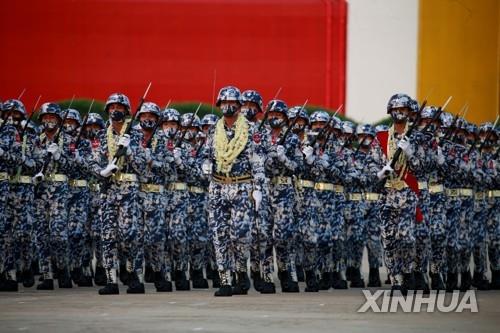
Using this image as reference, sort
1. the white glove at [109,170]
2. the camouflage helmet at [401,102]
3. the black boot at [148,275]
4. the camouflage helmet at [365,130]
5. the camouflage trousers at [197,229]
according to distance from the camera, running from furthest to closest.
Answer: the camouflage helmet at [365,130], the black boot at [148,275], the camouflage trousers at [197,229], the camouflage helmet at [401,102], the white glove at [109,170]

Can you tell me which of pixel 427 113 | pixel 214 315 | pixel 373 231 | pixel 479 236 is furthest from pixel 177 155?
pixel 214 315

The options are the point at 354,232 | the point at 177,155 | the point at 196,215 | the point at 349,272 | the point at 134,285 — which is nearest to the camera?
the point at 134,285

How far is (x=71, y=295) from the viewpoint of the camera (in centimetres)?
1712

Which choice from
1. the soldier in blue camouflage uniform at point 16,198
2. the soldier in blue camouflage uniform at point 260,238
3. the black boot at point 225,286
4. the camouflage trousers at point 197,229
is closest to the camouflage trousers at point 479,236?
the soldier in blue camouflage uniform at point 260,238

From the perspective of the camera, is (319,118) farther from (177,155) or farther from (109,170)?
(109,170)

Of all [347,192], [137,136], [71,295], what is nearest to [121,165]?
[137,136]

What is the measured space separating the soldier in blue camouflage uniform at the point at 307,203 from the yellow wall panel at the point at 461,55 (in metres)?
20.3

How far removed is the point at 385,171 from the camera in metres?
16.8

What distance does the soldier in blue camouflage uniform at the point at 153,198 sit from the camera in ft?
58.4

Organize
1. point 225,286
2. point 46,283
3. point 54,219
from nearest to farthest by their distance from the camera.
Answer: point 225,286 < point 46,283 < point 54,219

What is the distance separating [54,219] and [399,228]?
4.49m

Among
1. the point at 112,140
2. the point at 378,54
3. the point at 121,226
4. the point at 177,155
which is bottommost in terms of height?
the point at 121,226

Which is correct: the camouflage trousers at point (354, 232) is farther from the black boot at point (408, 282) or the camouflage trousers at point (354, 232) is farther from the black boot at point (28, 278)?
the black boot at point (28, 278)

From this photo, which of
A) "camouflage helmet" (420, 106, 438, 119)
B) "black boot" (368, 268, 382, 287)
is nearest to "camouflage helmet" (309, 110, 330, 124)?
"camouflage helmet" (420, 106, 438, 119)
